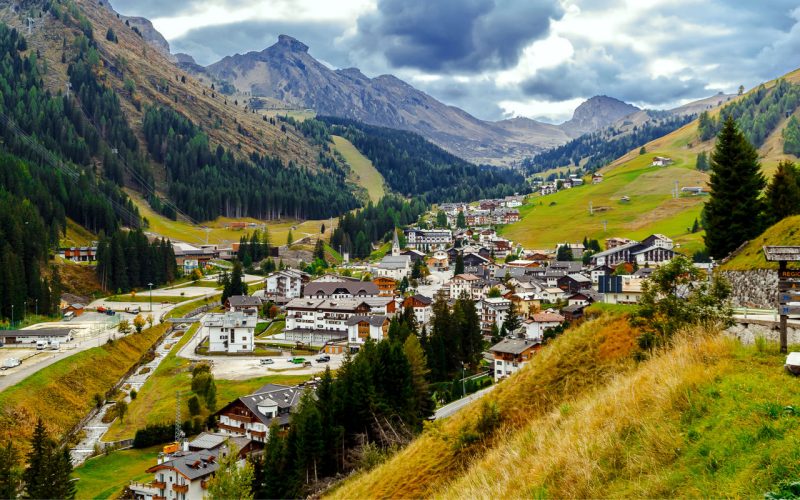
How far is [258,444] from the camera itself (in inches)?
2249

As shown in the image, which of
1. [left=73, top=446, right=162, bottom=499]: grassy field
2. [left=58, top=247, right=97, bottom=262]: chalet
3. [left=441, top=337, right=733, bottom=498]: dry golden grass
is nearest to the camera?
[left=441, top=337, right=733, bottom=498]: dry golden grass

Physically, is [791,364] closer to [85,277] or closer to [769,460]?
[769,460]

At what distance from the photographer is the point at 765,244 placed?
1348 inches

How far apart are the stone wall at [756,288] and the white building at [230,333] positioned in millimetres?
72930

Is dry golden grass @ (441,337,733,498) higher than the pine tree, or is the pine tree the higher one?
the pine tree

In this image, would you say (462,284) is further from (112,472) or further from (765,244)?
(765,244)

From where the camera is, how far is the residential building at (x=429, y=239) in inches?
Result: 7628

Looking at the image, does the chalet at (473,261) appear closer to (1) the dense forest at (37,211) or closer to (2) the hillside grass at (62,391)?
(2) the hillside grass at (62,391)

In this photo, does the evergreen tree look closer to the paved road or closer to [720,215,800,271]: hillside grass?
the paved road

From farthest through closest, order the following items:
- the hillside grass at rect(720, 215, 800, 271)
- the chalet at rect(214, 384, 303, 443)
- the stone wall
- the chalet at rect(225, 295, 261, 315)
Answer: the chalet at rect(225, 295, 261, 315)
the chalet at rect(214, 384, 303, 443)
the hillside grass at rect(720, 215, 800, 271)
the stone wall

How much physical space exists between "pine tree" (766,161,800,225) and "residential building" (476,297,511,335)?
185ft

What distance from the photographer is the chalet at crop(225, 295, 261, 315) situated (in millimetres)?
109750

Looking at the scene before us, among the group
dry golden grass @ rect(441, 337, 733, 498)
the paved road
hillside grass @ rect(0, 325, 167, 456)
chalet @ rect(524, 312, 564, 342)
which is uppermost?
dry golden grass @ rect(441, 337, 733, 498)

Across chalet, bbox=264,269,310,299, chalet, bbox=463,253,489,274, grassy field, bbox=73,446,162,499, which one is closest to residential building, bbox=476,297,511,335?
chalet, bbox=264,269,310,299
